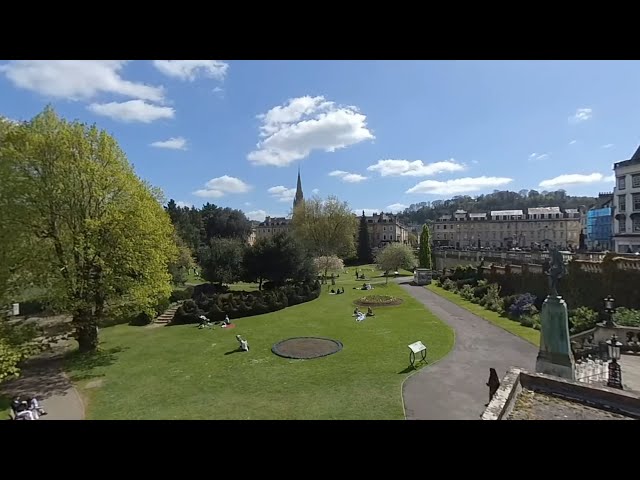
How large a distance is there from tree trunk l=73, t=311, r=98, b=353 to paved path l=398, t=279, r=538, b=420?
14.9 metres

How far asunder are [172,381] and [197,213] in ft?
223

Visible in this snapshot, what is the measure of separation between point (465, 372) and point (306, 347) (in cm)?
748

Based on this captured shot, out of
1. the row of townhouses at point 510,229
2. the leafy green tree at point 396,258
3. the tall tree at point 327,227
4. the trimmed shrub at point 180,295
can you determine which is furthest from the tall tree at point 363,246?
the trimmed shrub at point 180,295

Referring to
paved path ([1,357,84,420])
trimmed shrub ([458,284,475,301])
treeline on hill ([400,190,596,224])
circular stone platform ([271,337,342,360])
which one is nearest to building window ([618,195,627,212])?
trimmed shrub ([458,284,475,301])

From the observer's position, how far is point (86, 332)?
59.6ft

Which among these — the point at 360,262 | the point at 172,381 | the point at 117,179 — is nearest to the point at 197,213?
the point at 360,262

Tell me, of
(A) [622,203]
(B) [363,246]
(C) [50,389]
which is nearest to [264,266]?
(C) [50,389]

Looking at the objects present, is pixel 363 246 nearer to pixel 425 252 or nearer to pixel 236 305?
pixel 425 252

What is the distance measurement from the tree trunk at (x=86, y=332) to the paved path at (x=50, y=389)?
4.56 feet

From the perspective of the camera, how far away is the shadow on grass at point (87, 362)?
596 inches

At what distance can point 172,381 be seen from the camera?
14164 millimetres

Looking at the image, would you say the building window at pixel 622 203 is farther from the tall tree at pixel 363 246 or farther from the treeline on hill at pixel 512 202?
the treeline on hill at pixel 512 202
